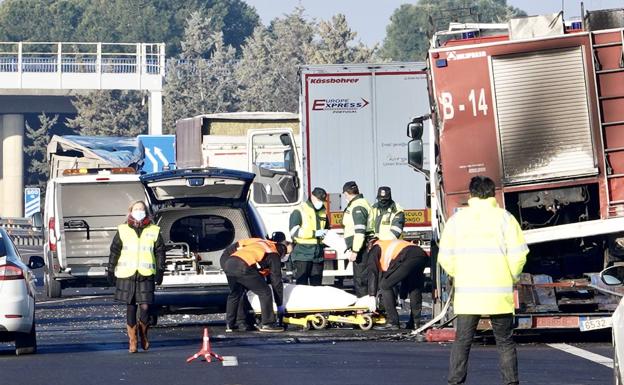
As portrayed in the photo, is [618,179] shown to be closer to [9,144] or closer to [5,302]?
[5,302]

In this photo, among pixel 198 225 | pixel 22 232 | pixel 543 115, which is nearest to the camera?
pixel 543 115

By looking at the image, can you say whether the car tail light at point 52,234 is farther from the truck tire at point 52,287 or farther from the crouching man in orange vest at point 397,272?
the crouching man in orange vest at point 397,272

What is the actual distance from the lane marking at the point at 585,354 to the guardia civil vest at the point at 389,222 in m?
3.92

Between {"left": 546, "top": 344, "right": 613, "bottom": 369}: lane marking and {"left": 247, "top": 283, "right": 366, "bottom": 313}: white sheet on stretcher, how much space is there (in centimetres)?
290

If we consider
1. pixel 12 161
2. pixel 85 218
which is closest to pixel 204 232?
pixel 85 218

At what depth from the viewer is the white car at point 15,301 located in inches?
696

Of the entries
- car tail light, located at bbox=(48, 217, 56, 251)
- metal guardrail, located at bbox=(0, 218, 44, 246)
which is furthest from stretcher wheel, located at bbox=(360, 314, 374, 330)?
metal guardrail, located at bbox=(0, 218, 44, 246)

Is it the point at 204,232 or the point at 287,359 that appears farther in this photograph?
the point at 204,232

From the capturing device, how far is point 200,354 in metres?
16.8

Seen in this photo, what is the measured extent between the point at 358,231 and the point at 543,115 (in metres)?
4.98

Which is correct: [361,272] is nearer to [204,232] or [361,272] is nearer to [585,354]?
[204,232]

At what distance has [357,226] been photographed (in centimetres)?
2250

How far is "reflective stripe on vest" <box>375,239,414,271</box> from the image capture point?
20.7 metres

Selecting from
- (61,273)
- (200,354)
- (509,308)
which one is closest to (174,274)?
(200,354)
